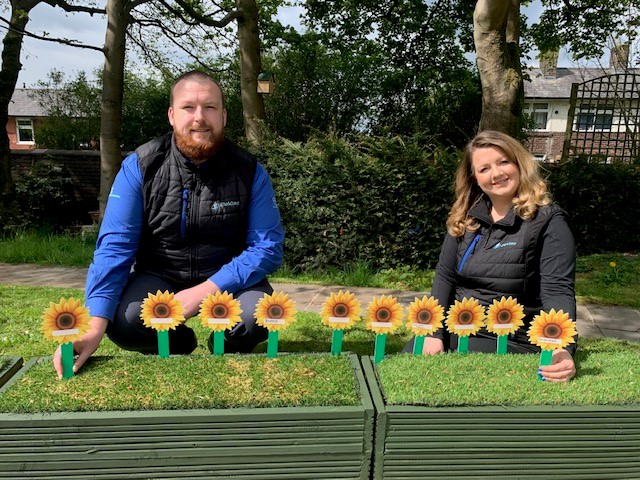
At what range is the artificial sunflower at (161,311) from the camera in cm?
186

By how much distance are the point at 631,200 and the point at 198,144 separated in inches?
282

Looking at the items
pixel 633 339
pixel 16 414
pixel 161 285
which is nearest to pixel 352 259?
pixel 633 339

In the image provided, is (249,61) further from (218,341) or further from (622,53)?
(622,53)

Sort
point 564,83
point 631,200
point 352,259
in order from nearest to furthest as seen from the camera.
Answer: point 352,259
point 631,200
point 564,83

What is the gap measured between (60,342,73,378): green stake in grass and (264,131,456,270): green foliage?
14.5 feet

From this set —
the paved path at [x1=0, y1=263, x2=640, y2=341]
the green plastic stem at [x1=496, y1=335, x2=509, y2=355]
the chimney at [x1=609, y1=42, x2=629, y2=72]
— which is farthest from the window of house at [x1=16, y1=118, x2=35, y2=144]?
the green plastic stem at [x1=496, y1=335, x2=509, y2=355]

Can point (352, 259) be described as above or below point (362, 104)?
below

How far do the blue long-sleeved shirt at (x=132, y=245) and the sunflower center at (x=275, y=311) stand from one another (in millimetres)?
480

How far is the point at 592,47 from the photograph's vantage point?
12.5m

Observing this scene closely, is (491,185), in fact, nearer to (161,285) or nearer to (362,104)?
(161,285)

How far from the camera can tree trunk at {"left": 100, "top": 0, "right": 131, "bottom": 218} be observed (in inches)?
313

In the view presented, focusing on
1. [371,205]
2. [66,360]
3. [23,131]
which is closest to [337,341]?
[66,360]

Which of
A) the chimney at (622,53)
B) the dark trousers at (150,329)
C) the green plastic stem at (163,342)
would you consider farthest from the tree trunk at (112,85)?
the chimney at (622,53)

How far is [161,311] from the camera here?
1.87m
